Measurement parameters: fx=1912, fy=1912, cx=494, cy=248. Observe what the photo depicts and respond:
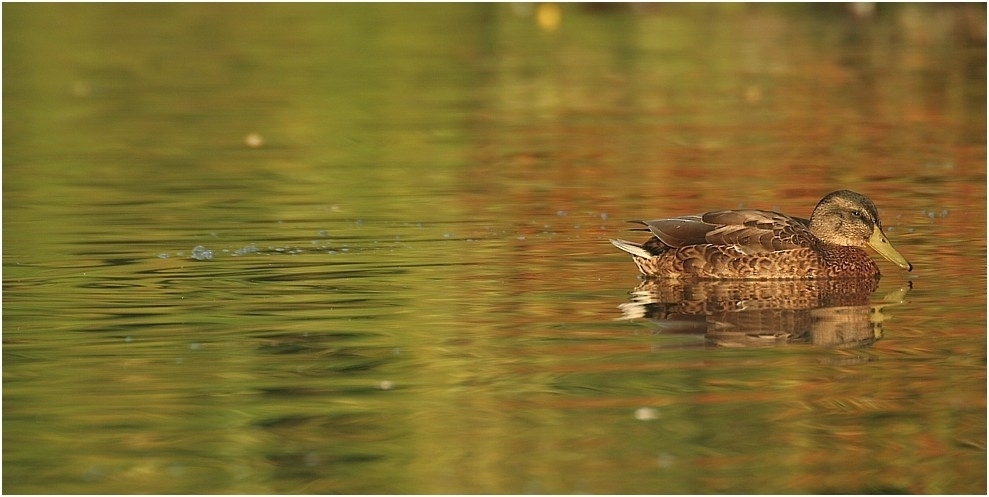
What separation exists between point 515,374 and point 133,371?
71.8 inches

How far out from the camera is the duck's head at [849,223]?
12.1 metres

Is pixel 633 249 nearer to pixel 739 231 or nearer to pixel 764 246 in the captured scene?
pixel 739 231

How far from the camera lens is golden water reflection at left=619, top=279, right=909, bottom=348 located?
9875 mm

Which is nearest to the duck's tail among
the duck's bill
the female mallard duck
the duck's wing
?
the female mallard duck

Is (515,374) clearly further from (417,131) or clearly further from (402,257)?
(417,131)

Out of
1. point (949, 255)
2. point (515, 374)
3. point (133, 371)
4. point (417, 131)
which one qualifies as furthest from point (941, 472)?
point (417, 131)

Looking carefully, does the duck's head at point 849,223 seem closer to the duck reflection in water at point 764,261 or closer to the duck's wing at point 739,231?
the duck reflection in water at point 764,261

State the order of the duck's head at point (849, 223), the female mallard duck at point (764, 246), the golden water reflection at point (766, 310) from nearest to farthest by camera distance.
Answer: the golden water reflection at point (766, 310) → the female mallard duck at point (764, 246) → the duck's head at point (849, 223)

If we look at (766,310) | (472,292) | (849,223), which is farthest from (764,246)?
(472,292)

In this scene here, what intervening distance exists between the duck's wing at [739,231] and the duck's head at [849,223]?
146 millimetres

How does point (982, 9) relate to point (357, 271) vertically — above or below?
above

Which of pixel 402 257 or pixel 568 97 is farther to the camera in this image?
pixel 568 97

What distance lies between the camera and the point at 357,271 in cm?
1217

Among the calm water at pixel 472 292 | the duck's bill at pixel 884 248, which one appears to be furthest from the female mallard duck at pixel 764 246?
the calm water at pixel 472 292
